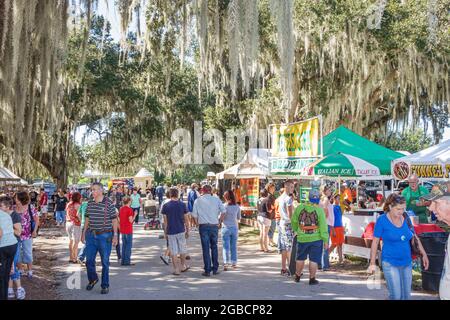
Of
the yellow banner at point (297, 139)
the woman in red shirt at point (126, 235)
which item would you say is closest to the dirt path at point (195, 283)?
the woman in red shirt at point (126, 235)

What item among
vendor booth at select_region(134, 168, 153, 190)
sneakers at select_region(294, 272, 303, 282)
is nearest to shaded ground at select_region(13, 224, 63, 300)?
sneakers at select_region(294, 272, 303, 282)

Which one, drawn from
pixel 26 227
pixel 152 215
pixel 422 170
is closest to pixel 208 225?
pixel 26 227

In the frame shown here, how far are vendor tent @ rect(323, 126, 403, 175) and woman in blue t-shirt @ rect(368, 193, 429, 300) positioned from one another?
19.4ft

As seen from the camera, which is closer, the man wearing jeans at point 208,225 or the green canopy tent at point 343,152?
the man wearing jeans at point 208,225

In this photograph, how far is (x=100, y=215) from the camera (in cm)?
660

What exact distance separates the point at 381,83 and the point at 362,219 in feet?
29.5

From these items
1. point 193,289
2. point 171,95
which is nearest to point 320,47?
point 171,95

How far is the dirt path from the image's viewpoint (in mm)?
6305

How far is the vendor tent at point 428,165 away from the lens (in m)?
8.82

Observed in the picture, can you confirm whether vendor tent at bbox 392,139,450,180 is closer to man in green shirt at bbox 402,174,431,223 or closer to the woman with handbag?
man in green shirt at bbox 402,174,431,223

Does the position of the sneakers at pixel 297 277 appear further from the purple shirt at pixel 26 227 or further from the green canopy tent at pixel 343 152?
the purple shirt at pixel 26 227

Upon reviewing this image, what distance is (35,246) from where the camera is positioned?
12.1 meters

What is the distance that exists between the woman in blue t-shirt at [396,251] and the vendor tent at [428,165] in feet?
15.1

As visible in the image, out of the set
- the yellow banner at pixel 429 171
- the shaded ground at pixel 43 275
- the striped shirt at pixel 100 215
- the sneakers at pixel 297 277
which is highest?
the yellow banner at pixel 429 171
